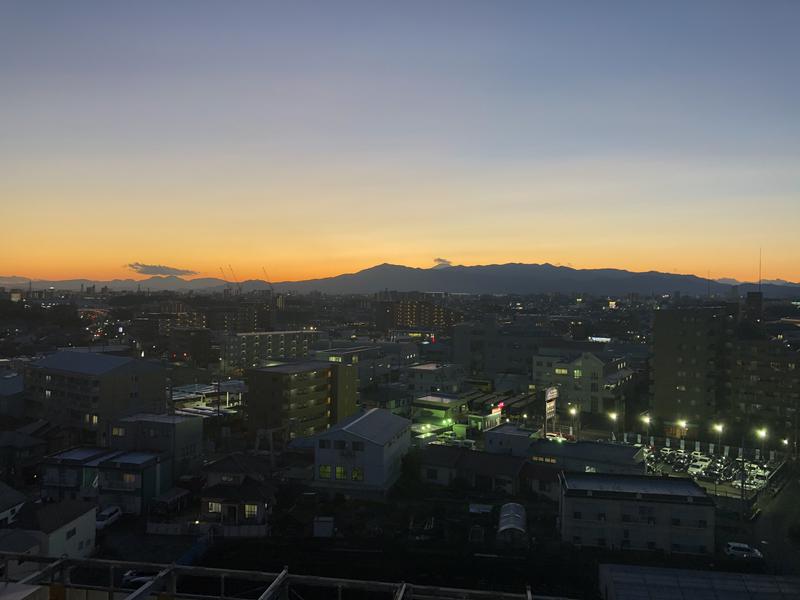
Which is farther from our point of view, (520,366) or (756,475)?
(520,366)

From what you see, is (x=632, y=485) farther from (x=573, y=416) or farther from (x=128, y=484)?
(x=128, y=484)

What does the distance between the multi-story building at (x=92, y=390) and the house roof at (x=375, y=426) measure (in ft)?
17.4

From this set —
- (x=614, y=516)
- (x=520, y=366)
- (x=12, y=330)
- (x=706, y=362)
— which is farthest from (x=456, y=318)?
(x=614, y=516)

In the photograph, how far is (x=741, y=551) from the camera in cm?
848

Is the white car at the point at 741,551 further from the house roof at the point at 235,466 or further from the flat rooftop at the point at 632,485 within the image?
the house roof at the point at 235,466

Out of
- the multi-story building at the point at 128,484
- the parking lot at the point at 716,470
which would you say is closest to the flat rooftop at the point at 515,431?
the parking lot at the point at 716,470

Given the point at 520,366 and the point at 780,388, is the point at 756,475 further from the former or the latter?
the point at 520,366

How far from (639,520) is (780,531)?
2.61 meters

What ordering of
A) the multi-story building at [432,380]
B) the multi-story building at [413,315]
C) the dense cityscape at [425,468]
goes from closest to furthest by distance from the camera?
the dense cityscape at [425,468] < the multi-story building at [432,380] < the multi-story building at [413,315]

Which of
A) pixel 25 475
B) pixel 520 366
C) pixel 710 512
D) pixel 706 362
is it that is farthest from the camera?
pixel 520 366

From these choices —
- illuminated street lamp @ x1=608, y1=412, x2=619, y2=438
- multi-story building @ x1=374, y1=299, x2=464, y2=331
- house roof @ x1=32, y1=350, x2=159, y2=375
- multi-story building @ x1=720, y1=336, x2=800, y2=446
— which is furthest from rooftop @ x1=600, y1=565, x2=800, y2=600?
multi-story building @ x1=374, y1=299, x2=464, y2=331

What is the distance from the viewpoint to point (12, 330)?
3531 cm

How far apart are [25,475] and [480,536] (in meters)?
8.88

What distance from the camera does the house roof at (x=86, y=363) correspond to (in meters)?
13.9
